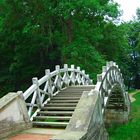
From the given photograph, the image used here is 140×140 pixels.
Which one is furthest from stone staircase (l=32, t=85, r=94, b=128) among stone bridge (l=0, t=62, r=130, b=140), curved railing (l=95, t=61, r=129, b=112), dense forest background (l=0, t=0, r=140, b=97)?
dense forest background (l=0, t=0, r=140, b=97)

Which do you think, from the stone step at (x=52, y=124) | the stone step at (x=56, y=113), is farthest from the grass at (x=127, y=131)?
the stone step at (x=52, y=124)

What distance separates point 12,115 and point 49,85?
12.3 ft

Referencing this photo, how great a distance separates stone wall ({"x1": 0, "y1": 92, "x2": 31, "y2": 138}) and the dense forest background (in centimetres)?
1298

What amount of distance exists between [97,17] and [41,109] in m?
13.8

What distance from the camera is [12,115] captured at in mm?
9047

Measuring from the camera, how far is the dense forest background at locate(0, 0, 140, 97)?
2291cm

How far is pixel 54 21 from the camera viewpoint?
82.4ft

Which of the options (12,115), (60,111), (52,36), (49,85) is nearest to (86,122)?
(12,115)

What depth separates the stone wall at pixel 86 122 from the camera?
7448mm

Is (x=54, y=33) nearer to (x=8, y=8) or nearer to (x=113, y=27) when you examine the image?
(x=8, y=8)

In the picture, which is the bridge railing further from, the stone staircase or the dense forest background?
the dense forest background

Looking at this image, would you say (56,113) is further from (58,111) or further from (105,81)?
(105,81)

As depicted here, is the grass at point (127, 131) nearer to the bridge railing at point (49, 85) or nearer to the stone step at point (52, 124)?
the bridge railing at point (49, 85)

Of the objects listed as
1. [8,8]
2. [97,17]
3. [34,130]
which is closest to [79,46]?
[97,17]
